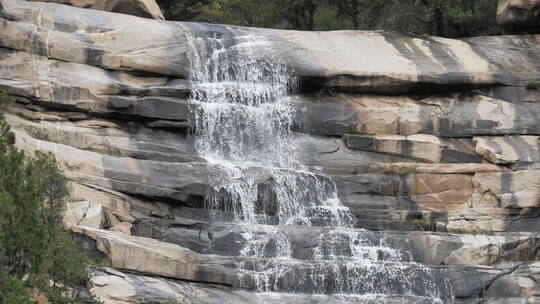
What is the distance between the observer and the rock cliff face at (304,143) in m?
28.4

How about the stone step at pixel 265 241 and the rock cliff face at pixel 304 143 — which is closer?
the rock cliff face at pixel 304 143

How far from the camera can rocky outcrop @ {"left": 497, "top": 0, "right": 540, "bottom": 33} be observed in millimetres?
38688

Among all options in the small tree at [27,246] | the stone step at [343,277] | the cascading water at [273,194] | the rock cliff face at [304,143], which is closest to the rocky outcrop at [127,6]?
the rock cliff face at [304,143]

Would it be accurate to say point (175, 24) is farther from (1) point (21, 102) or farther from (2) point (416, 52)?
(2) point (416, 52)

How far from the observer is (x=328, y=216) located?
105 feet

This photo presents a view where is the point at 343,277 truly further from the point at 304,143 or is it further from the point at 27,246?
the point at 27,246

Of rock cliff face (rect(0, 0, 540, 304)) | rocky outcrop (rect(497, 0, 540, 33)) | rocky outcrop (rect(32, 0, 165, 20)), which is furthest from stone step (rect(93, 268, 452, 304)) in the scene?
rocky outcrop (rect(497, 0, 540, 33))

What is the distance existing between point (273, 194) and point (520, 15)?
14.0 meters

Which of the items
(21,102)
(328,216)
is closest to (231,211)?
(328,216)

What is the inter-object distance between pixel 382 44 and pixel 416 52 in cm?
132

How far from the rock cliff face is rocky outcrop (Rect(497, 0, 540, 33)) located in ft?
2.20

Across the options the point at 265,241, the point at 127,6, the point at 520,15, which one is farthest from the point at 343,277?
the point at 520,15

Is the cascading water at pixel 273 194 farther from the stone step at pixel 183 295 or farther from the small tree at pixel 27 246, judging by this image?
the small tree at pixel 27 246

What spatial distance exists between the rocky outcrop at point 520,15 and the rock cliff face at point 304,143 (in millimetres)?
672
